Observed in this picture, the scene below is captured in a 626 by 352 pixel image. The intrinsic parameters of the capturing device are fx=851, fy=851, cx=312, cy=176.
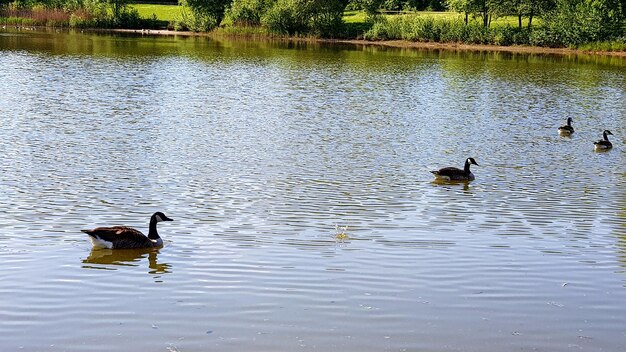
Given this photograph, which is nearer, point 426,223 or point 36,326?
point 36,326

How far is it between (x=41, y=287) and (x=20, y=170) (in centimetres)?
851

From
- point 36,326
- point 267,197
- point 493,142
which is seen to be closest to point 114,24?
point 493,142

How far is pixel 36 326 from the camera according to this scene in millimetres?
9266

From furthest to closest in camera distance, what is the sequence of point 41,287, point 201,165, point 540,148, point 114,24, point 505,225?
1. point 114,24
2. point 540,148
3. point 201,165
4. point 505,225
5. point 41,287

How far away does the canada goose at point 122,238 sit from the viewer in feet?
41.0

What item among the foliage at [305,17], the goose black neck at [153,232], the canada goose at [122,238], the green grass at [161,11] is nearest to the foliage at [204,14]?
the green grass at [161,11]

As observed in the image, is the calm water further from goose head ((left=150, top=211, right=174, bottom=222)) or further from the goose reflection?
goose head ((left=150, top=211, right=174, bottom=222))

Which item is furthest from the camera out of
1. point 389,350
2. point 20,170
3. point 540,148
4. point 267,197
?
point 540,148

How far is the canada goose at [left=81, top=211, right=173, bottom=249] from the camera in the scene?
41.0 feet

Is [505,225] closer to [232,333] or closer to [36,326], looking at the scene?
[232,333]

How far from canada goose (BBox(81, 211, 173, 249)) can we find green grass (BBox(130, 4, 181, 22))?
85910 millimetres

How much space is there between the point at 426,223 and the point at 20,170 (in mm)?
9164

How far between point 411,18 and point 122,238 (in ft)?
249

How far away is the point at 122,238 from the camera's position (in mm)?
12695
